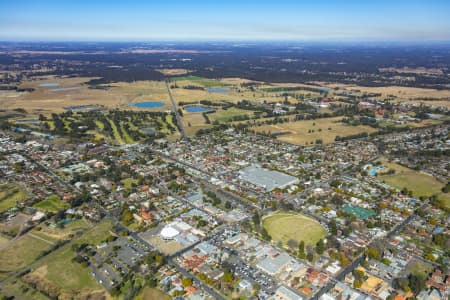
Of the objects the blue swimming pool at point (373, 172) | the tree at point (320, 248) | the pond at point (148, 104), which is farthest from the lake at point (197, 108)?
the tree at point (320, 248)

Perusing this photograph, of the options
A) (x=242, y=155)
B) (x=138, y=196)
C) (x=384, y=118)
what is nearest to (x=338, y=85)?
(x=384, y=118)

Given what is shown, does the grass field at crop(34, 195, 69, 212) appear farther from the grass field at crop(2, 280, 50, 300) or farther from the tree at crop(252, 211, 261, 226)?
the tree at crop(252, 211, 261, 226)

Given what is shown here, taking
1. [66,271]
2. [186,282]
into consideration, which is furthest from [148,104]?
[186,282]

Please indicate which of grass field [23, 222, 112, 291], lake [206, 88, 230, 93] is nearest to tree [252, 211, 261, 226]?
grass field [23, 222, 112, 291]

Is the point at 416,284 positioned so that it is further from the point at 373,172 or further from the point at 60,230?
the point at 60,230

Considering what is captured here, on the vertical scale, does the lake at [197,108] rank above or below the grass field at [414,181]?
below

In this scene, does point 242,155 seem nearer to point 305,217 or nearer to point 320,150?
point 320,150

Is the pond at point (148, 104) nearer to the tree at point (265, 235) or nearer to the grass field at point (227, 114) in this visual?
the grass field at point (227, 114)
